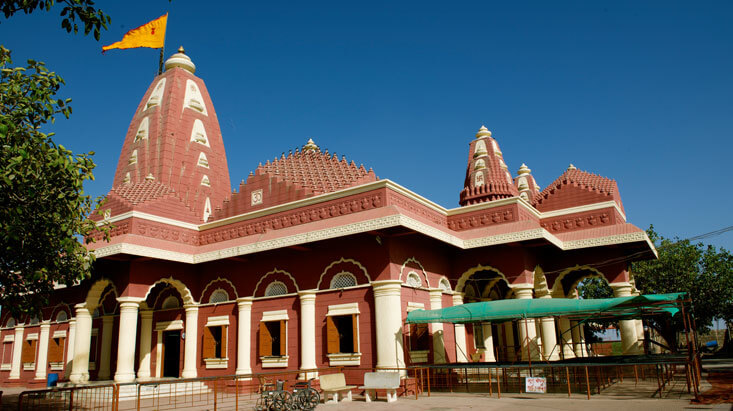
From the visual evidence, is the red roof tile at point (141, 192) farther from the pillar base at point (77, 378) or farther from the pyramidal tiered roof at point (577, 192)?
the pyramidal tiered roof at point (577, 192)

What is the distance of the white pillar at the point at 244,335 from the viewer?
1559cm

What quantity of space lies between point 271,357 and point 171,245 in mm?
4537

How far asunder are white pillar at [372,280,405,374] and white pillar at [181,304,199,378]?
6.48 metres

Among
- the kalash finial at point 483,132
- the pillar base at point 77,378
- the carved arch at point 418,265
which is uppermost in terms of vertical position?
the kalash finial at point 483,132

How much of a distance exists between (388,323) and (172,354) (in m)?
8.88

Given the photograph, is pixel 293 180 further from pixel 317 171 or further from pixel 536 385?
pixel 536 385

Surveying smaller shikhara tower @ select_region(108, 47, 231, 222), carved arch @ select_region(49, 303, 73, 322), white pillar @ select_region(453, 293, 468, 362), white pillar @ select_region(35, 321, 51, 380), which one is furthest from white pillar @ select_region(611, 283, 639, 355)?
white pillar @ select_region(35, 321, 51, 380)

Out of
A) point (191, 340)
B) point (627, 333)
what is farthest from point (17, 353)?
point (627, 333)

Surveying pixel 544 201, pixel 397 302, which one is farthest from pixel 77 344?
pixel 544 201

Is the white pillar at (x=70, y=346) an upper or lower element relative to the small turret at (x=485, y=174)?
lower

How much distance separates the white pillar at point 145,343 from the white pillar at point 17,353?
22.6 ft

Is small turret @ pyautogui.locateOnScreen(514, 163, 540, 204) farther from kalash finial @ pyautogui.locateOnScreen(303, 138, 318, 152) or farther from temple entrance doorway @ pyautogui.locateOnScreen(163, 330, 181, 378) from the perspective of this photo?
temple entrance doorway @ pyautogui.locateOnScreen(163, 330, 181, 378)

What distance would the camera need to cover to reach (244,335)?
15.9m

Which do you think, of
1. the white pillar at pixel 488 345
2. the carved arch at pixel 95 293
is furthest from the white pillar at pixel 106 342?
the white pillar at pixel 488 345
